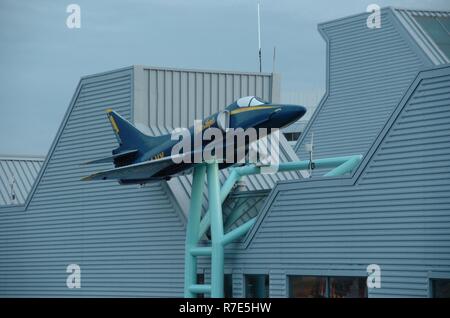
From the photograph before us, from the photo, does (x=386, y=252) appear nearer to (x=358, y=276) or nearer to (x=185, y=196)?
(x=358, y=276)

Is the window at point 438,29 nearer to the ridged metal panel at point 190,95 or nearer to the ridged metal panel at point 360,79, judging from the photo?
the ridged metal panel at point 360,79

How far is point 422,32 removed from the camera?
5319cm

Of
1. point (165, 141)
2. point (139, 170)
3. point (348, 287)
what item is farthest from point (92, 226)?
point (348, 287)

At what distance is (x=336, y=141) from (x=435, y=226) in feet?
94.4

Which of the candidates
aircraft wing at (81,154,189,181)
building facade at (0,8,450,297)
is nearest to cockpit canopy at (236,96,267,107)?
building facade at (0,8,450,297)

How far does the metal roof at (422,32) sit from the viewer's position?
51500mm

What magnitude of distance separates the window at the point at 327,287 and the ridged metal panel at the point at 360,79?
1962cm

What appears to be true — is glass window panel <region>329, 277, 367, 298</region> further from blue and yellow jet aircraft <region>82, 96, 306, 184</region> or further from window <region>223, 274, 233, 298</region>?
window <region>223, 274, 233, 298</region>

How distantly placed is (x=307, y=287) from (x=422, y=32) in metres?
22.2

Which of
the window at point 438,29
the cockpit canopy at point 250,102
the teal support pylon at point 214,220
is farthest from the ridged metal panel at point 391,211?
the window at point 438,29

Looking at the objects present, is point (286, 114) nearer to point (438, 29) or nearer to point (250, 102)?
point (250, 102)

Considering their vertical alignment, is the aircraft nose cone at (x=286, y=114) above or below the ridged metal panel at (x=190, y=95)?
below

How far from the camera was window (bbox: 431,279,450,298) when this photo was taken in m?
29.5

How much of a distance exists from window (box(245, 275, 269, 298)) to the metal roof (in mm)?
17992
